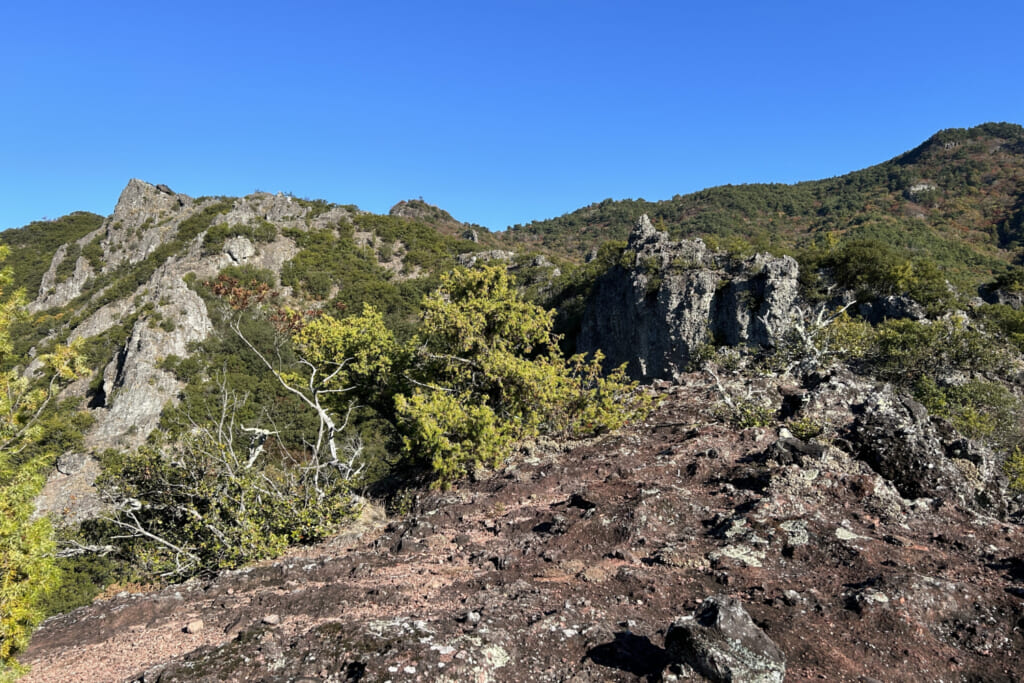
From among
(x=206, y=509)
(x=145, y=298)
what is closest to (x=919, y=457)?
(x=206, y=509)

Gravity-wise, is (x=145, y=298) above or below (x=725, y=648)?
above

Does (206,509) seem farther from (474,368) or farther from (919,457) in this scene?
(919,457)

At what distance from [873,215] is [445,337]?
3336 inches

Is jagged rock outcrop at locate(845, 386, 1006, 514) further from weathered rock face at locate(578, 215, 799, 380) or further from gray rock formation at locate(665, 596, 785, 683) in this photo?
weathered rock face at locate(578, 215, 799, 380)

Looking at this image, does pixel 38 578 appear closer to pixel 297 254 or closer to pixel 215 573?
pixel 215 573

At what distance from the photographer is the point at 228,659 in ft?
13.6

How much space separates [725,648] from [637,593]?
1568mm

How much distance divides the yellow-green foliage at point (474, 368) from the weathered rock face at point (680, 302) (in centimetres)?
1504

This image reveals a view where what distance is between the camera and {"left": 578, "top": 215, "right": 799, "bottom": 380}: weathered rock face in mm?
27922

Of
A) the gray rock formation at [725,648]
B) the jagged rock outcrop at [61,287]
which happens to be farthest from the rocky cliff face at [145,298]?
the gray rock formation at [725,648]

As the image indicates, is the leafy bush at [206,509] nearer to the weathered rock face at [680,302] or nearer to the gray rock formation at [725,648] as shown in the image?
the gray rock formation at [725,648]

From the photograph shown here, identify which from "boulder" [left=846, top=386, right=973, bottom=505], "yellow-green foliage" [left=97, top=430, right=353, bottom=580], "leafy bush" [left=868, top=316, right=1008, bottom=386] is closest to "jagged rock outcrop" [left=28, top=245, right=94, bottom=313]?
"yellow-green foliage" [left=97, top=430, right=353, bottom=580]

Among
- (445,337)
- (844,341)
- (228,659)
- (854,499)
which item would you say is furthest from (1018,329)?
(228,659)

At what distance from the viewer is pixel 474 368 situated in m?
11.3
